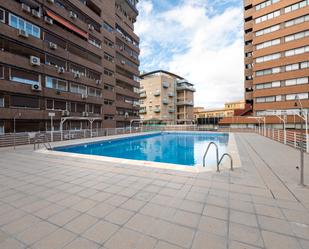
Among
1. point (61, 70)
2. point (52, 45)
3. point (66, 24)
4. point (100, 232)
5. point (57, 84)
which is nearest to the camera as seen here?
point (100, 232)

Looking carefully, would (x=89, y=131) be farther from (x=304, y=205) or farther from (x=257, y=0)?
(x=257, y=0)

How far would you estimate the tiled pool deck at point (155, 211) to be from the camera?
2.43m

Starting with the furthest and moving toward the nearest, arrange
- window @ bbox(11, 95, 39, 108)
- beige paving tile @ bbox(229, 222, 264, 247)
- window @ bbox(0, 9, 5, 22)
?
window @ bbox(11, 95, 39, 108)
window @ bbox(0, 9, 5, 22)
beige paving tile @ bbox(229, 222, 264, 247)

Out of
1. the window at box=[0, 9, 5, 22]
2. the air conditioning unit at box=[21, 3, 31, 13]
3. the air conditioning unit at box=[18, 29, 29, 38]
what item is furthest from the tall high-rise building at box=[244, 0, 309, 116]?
the window at box=[0, 9, 5, 22]

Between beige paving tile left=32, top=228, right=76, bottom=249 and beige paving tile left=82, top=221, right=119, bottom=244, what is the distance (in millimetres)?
228

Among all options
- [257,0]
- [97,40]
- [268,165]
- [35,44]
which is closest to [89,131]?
[35,44]

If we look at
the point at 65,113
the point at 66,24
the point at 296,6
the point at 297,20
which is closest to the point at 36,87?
the point at 65,113

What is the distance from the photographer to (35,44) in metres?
16.2

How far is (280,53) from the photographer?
2769cm

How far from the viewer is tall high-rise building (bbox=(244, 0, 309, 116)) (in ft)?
84.9

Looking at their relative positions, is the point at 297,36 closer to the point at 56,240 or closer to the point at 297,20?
the point at 297,20

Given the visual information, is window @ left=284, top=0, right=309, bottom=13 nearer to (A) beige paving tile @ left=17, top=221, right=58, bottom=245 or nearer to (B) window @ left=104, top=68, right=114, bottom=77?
(B) window @ left=104, top=68, right=114, bottom=77

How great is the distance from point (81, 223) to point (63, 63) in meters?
21.3

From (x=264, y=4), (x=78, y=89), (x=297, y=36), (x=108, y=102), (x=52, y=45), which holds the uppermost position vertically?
(x=264, y=4)
